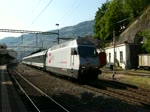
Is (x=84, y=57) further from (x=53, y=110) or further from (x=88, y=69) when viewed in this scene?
(x=53, y=110)

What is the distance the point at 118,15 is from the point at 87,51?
48.5m

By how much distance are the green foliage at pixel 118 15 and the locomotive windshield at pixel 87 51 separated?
42.5 metres

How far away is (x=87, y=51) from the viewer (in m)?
26.0

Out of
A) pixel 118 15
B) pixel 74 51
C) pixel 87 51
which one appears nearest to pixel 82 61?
pixel 87 51

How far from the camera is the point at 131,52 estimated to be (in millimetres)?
49781

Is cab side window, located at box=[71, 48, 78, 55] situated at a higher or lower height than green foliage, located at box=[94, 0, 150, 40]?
lower

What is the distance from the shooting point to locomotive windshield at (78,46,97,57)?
2569 centimetres

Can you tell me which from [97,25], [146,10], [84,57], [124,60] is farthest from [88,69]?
[97,25]

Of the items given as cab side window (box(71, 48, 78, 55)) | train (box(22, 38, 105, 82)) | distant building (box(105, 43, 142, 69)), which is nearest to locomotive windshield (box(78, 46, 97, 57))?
train (box(22, 38, 105, 82))

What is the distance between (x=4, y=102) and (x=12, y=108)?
6.45 feet

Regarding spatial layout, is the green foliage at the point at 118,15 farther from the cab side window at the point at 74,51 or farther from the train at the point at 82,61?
the cab side window at the point at 74,51

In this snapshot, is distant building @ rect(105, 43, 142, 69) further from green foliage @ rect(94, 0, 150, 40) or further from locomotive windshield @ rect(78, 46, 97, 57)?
locomotive windshield @ rect(78, 46, 97, 57)

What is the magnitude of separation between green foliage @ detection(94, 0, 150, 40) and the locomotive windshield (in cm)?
4253

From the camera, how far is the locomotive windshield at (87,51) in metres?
25.7
